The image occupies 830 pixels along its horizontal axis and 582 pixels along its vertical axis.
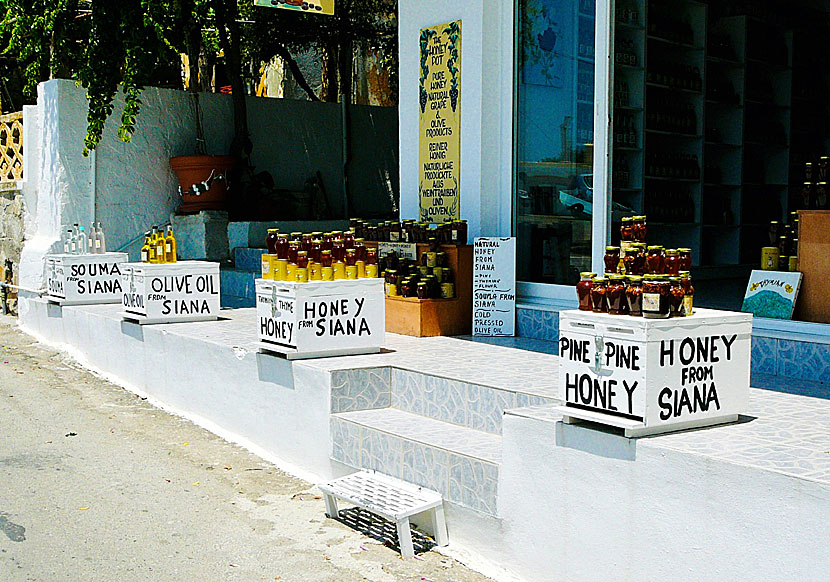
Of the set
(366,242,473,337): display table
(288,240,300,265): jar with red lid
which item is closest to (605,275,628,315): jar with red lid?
(288,240,300,265): jar with red lid

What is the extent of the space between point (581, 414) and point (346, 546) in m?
1.28

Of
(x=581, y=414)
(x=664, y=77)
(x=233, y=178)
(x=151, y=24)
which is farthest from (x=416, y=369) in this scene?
(x=233, y=178)

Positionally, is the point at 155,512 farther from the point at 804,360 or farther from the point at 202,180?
the point at 202,180

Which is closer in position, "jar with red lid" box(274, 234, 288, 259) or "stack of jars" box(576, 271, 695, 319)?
"stack of jars" box(576, 271, 695, 319)

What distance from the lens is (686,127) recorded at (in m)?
8.52

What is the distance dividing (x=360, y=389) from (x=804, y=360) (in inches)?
88.8

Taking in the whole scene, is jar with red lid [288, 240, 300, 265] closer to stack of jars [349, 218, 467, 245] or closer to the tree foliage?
stack of jars [349, 218, 467, 245]

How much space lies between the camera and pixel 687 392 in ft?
11.5

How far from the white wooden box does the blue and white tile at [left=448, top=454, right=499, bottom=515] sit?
150 centimetres

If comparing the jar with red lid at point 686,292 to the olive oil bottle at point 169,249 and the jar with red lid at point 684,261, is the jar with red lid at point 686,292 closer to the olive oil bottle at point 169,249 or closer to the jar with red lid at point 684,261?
the jar with red lid at point 684,261

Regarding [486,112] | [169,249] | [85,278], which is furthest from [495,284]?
[85,278]

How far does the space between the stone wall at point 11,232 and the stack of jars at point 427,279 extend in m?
5.92

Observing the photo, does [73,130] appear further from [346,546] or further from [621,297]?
[621,297]

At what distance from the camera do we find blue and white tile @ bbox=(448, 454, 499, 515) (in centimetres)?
396
